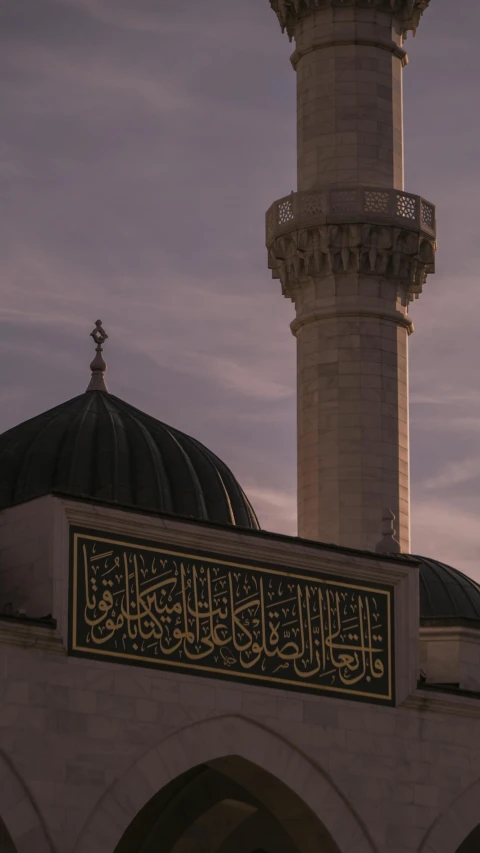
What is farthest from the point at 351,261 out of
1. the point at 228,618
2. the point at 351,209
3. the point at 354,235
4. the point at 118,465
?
the point at 228,618

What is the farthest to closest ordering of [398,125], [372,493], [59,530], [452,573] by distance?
[398,125] < [372,493] < [452,573] < [59,530]

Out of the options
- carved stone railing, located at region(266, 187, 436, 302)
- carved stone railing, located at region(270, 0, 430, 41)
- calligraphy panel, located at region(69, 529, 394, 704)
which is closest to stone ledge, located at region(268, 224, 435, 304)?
carved stone railing, located at region(266, 187, 436, 302)

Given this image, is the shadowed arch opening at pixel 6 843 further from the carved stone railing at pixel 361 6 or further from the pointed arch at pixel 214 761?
the carved stone railing at pixel 361 6

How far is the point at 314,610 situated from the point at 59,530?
277cm

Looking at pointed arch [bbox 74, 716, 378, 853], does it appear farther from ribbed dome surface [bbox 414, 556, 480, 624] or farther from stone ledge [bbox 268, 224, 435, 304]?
stone ledge [bbox 268, 224, 435, 304]

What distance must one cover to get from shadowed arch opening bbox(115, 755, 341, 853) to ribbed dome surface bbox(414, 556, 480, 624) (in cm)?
371

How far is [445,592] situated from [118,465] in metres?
4.57

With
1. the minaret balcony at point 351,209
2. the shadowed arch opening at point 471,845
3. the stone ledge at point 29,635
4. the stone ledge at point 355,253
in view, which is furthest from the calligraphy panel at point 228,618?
the minaret balcony at point 351,209

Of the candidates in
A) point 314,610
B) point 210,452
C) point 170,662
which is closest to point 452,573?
point 210,452

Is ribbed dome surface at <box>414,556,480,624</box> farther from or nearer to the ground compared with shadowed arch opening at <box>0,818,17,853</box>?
farther from the ground

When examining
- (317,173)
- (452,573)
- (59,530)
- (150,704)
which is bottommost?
(150,704)

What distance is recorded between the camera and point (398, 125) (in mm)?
27359

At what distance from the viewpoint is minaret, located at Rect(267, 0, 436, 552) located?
25859 mm

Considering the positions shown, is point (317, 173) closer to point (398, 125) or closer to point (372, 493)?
point (398, 125)
